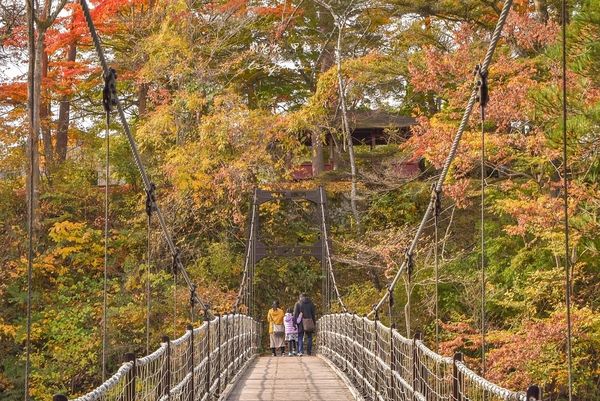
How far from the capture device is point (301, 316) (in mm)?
14180

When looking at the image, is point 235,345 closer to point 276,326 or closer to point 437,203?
point 276,326

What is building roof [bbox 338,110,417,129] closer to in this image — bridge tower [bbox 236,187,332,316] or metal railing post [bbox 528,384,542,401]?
bridge tower [bbox 236,187,332,316]

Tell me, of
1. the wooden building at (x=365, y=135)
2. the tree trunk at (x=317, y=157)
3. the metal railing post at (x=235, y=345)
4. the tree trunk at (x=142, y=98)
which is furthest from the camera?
the tree trunk at (x=317, y=157)

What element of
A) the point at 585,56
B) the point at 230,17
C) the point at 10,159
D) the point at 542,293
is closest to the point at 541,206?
the point at 542,293

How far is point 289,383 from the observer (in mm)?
9984

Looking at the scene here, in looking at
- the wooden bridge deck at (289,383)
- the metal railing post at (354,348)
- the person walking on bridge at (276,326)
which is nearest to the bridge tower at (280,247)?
the person walking on bridge at (276,326)

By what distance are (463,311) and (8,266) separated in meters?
7.50

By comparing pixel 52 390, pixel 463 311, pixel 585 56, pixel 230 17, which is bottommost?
pixel 52 390

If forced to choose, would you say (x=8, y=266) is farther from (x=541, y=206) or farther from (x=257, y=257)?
(x=541, y=206)

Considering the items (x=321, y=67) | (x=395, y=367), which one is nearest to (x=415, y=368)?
(x=395, y=367)

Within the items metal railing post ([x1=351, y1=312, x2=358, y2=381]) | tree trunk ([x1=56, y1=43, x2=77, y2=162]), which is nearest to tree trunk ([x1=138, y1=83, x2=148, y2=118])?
tree trunk ([x1=56, y1=43, x2=77, y2=162])

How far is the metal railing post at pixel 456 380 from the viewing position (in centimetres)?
390

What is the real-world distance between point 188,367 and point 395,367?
1327 mm

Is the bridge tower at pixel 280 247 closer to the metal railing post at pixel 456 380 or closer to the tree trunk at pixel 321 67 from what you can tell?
the tree trunk at pixel 321 67
